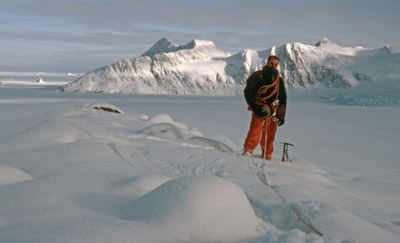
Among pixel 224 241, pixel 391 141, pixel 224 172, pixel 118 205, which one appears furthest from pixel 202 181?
pixel 391 141

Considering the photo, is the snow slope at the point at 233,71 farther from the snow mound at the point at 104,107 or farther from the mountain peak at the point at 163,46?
the snow mound at the point at 104,107

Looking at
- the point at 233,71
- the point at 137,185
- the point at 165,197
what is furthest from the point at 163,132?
the point at 233,71

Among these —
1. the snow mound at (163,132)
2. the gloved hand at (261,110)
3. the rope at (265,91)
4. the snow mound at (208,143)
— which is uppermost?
the rope at (265,91)

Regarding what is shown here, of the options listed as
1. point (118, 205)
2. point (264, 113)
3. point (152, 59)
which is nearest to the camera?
point (118, 205)

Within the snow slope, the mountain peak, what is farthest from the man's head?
the mountain peak

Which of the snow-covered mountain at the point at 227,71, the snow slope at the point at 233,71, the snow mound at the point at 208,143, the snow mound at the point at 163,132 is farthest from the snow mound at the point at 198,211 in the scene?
the snow-covered mountain at the point at 227,71

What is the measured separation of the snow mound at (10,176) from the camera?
2.34 metres

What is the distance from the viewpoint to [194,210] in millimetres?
1724

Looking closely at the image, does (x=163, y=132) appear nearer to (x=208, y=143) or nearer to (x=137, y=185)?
(x=208, y=143)

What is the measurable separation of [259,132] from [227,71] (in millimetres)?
146656

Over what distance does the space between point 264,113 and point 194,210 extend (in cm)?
318

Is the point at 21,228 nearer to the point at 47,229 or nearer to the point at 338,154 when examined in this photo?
the point at 47,229

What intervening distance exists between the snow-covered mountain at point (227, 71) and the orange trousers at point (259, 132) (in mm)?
125323

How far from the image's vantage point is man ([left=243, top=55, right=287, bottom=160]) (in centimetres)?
477
